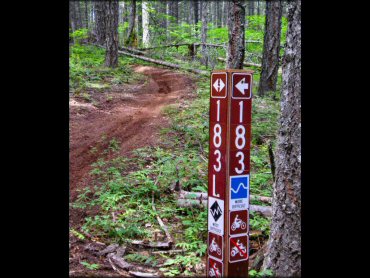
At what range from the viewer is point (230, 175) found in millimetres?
3174

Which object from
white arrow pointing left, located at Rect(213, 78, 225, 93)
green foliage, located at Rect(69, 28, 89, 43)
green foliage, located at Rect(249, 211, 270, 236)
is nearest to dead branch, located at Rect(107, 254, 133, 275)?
green foliage, located at Rect(249, 211, 270, 236)

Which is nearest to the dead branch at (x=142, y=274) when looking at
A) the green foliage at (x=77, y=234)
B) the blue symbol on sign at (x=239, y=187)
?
the green foliage at (x=77, y=234)

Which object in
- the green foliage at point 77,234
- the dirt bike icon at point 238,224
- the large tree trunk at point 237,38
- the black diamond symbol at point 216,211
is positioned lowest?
the green foliage at point 77,234

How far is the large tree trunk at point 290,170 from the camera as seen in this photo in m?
3.93

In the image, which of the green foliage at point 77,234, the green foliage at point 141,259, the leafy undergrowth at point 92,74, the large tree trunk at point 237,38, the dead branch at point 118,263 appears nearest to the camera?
the dead branch at point 118,263

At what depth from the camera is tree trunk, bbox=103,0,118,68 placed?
58.2ft

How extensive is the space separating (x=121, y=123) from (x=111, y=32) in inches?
335

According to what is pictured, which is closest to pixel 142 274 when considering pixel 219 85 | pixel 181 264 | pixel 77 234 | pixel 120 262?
pixel 120 262

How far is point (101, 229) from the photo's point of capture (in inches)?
227

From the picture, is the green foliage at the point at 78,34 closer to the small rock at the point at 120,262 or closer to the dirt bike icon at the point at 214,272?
the small rock at the point at 120,262

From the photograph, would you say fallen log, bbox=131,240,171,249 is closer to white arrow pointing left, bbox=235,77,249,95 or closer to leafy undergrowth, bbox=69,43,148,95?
white arrow pointing left, bbox=235,77,249,95

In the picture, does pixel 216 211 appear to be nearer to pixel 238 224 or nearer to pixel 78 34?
pixel 238 224

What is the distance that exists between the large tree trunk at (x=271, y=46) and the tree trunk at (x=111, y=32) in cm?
756

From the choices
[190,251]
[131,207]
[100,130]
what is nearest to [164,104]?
[100,130]
